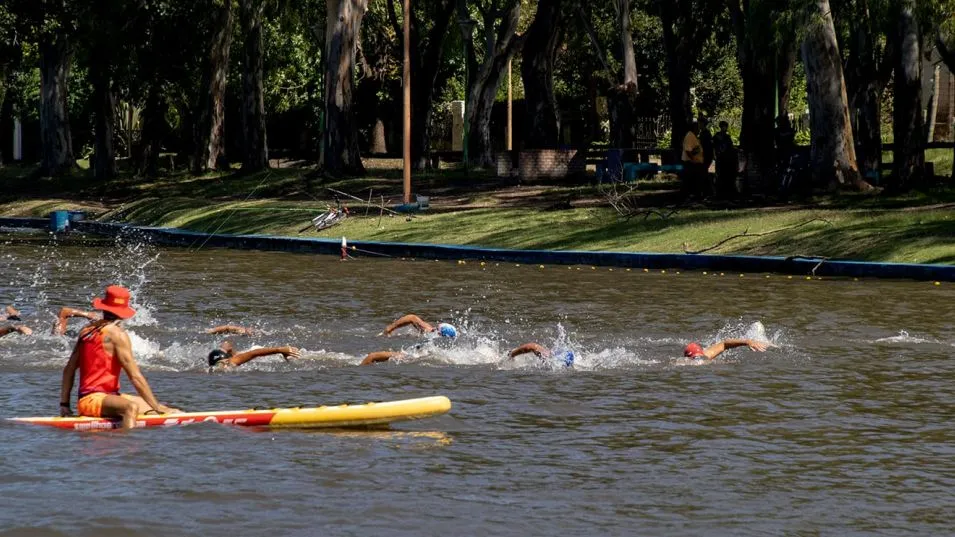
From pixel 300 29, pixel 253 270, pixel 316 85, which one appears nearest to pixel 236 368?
pixel 253 270

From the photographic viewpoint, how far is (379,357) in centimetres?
1560

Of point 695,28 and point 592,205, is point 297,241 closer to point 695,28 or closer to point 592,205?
point 592,205

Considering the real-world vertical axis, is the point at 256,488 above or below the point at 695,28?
below

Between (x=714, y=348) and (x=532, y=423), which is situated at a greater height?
(x=714, y=348)

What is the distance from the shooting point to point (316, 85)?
7025 cm

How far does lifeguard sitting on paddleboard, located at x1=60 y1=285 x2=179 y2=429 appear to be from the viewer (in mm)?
12055

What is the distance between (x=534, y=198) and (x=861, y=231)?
11082 mm

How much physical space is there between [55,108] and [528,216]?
2677cm

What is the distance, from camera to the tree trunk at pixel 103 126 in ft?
167

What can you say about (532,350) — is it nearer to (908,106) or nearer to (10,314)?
(10,314)

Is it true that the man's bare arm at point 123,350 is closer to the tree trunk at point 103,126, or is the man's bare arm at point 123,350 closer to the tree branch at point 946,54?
the tree branch at point 946,54

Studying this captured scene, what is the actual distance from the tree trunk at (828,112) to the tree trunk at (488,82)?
57.9 ft

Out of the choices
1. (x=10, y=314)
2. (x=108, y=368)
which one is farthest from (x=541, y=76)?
(x=108, y=368)

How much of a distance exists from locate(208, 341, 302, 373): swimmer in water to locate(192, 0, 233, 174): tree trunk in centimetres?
3284
